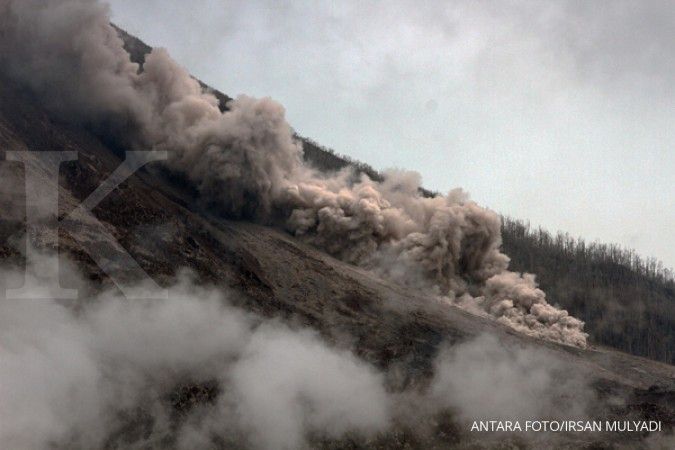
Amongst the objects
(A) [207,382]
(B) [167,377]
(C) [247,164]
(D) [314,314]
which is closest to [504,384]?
(D) [314,314]

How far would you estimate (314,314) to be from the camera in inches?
1656

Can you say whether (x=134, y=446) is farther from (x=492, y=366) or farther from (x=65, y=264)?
(x=492, y=366)

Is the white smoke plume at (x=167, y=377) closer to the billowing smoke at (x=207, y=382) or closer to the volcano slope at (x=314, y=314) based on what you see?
Result: the billowing smoke at (x=207, y=382)

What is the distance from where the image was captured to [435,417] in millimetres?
34750

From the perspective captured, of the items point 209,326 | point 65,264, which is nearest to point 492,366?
point 209,326

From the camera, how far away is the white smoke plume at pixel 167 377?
89.6 ft

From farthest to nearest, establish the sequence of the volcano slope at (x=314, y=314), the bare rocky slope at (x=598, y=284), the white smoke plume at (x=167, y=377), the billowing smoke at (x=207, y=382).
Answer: the bare rocky slope at (x=598, y=284) → the volcano slope at (x=314, y=314) → the billowing smoke at (x=207, y=382) → the white smoke plume at (x=167, y=377)

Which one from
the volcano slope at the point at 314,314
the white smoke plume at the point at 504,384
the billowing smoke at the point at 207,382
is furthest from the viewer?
the white smoke plume at the point at 504,384

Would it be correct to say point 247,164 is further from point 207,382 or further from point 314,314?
point 207,382

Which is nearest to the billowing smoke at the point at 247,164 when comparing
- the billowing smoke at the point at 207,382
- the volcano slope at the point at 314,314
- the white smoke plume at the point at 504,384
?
the volcano slope at the point at 314,314

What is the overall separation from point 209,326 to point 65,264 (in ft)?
27.2

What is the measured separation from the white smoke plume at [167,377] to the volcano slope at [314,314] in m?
0.36

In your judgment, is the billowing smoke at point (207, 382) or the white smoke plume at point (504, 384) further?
the white smoke plume at point (504, 384)

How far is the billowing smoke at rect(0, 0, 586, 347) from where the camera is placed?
5156 centimetres
